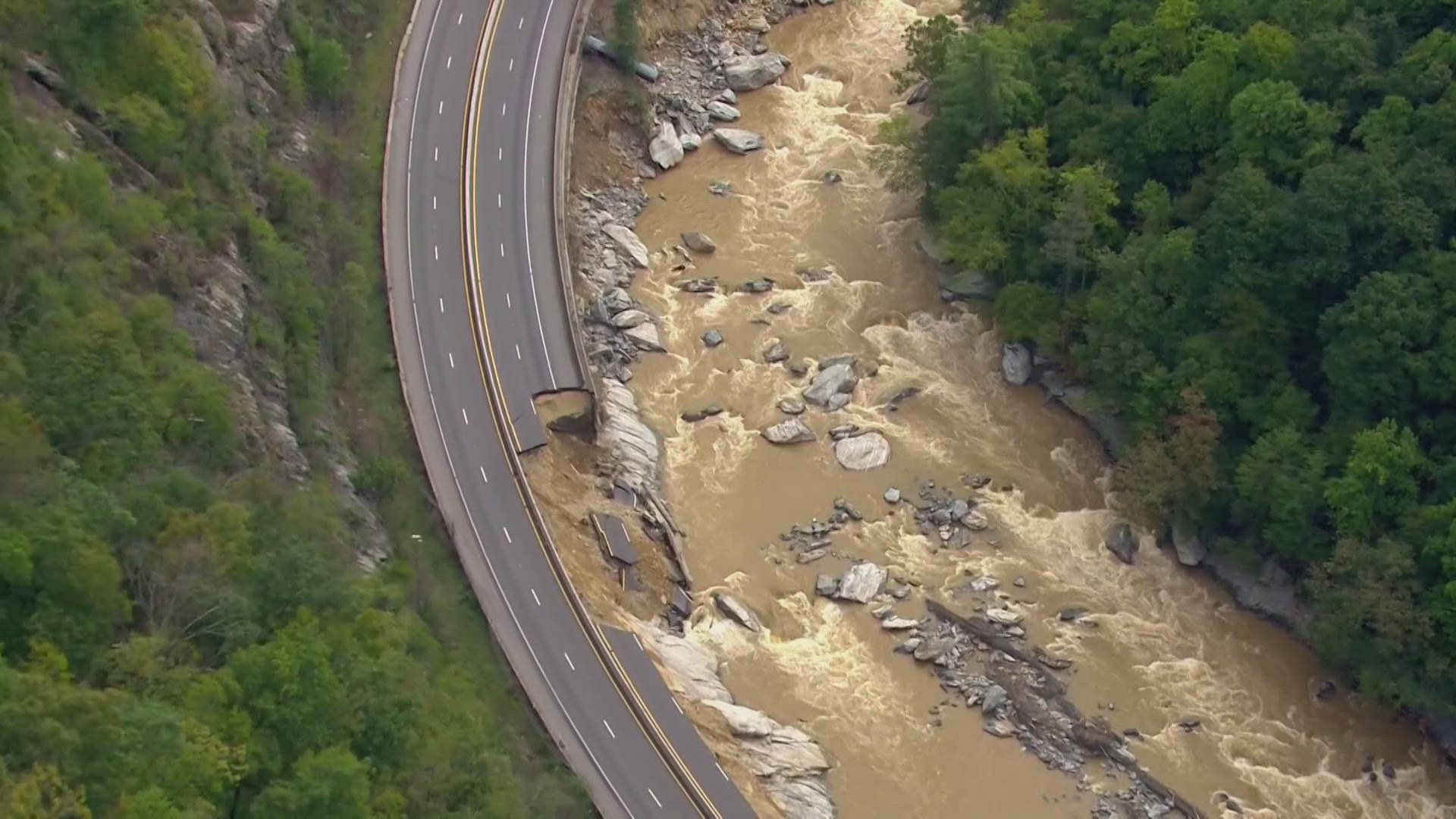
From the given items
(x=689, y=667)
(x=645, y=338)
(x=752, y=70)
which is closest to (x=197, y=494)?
(x=689, y=667)

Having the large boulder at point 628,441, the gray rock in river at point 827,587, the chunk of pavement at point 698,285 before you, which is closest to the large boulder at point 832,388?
the large boulder at point 628,441

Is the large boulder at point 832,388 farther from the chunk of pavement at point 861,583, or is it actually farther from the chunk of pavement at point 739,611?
the chunk of pavement at point 739,611

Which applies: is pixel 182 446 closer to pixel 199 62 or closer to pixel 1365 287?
pixel 199 62

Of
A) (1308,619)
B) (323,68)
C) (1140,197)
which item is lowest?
(1308,619)

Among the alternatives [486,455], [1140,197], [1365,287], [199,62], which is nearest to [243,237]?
[199,62]

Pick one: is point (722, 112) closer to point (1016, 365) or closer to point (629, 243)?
point (629, 243)

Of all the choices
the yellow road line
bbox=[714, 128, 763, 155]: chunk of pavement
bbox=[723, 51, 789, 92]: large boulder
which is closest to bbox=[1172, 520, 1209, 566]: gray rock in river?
the yellow road line
